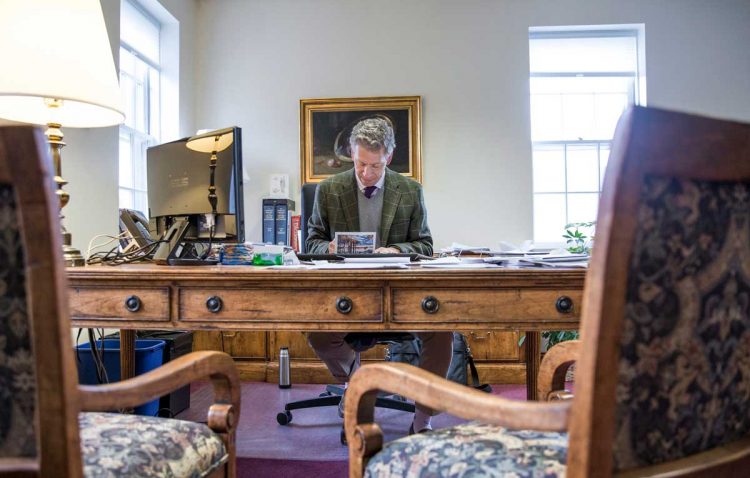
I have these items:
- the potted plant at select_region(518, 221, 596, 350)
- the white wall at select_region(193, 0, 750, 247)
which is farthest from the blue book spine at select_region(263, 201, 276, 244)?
the potted plant at select_region(518, 221, 596, 350)

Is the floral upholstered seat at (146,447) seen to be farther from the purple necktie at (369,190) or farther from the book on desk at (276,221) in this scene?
the book on desk at (276,221)

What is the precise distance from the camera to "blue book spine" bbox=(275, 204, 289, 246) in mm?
3758

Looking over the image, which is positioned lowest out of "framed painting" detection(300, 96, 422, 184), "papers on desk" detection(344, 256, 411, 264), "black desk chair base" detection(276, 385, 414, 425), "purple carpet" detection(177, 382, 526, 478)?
"purple carpet" detection(177, 382, 526, 478)

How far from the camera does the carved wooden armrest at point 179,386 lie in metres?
0.70

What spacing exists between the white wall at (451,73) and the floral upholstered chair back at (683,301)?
333 cm

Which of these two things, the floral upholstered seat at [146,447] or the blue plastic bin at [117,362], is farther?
the blue plastic bin at [117,362]

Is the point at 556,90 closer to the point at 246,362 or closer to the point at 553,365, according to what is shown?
the point at 246,362

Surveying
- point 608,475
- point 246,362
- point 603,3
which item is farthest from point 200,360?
point 603,3

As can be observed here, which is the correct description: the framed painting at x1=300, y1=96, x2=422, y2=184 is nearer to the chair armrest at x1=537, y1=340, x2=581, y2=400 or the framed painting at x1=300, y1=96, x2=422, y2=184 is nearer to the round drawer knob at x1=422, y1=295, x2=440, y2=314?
the round drawer knob at x1=422, y1=295, x2=440, y2=314

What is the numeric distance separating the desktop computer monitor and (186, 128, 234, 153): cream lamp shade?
0.04 feet

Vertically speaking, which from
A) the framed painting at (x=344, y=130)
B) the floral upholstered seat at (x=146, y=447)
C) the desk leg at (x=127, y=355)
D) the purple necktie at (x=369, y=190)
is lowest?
the desk leg at (x=127, y=355)

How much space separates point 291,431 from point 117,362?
0.80 meters

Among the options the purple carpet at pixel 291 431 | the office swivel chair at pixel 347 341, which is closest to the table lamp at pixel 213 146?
the office swivel chair at pixel 347 341

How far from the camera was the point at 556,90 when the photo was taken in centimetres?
414
